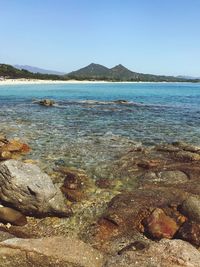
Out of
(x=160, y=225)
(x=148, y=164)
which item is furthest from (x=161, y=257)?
(x=148, y=164)

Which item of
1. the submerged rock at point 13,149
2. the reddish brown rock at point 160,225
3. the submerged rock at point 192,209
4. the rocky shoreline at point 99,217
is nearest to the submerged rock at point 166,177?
the rocky shoreline at point 99,217

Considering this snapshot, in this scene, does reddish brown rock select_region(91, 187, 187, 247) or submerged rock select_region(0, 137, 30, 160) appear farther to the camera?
submerged rock select_region(0, 137, 30, 160)

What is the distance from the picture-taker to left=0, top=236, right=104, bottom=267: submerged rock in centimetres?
763

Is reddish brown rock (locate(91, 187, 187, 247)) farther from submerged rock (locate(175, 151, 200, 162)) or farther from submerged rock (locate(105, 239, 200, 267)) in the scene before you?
submerged rock (locate(175, 151, 200, 162))

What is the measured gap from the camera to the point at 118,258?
8211mm

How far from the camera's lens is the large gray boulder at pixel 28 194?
10875 mm

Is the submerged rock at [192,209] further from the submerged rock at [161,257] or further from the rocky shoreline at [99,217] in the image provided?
the submerged rock at [161,257]

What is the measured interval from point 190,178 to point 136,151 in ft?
15.8

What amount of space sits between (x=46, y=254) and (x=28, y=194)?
3473 millimetres

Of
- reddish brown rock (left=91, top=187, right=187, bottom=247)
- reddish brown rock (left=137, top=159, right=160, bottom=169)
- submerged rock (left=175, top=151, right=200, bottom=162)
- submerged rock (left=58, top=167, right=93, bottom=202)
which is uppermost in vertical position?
submerged rock (left=175, top=151, right=200, bottom=162)

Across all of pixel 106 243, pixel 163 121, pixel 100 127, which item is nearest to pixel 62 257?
pixel 106 243

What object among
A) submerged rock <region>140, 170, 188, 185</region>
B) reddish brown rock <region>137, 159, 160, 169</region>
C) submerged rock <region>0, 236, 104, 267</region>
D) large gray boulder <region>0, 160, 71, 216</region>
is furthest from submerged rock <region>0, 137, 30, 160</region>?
submerged rock <region>0, 236, 104, 267</region>

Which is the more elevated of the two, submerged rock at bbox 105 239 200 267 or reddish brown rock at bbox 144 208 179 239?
submerged rock at bbox 105 239 200 267

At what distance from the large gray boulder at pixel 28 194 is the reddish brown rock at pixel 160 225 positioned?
8.77ft
